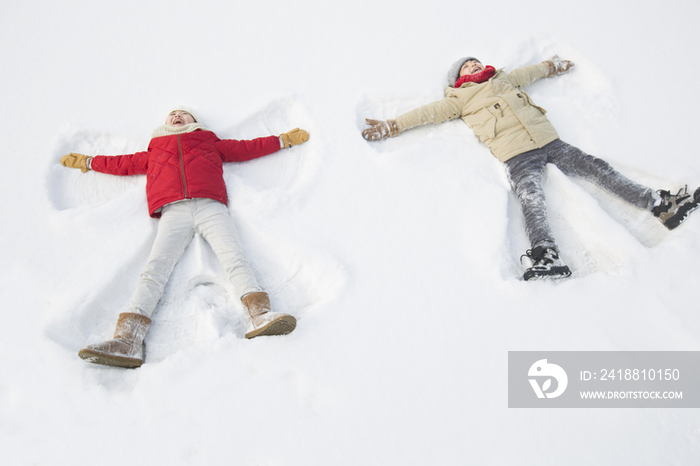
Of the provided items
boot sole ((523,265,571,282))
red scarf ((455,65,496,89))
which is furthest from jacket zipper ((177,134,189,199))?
red scarf ((455,65,496,89))

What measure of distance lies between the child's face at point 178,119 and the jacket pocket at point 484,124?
76.9 inches

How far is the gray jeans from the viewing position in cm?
201

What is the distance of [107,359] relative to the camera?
1.50 meters

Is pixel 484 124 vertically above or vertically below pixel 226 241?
above

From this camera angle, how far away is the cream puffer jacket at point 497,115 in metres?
2.33

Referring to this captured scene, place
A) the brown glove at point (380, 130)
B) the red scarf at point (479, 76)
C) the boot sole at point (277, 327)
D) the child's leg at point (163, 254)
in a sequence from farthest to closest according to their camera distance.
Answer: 1. the red scarf at point (479, 76)
2. the brown glove at point (380, 130)
3. the child's leg at point (163, 254)
4. the boot sole at point (277, 327)

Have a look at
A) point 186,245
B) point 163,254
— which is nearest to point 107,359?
point 163,254

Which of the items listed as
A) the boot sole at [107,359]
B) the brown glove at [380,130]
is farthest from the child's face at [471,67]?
the boot sole at [107,359]

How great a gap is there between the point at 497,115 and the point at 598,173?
722mm

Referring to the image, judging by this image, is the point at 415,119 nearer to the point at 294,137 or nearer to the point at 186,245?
the point at 294,137

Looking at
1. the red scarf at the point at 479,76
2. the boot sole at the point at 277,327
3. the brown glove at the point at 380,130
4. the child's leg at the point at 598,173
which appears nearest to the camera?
the boot sole at the point at 277,327

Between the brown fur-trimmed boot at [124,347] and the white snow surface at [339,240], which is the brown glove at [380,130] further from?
the brown fur-trimmed boot at [124,347]

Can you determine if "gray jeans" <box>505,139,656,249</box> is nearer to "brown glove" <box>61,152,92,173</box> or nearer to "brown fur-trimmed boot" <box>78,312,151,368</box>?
"brown fur-trimmed boot" <box>78,312,151,368</box>

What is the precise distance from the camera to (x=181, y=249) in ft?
6.48
